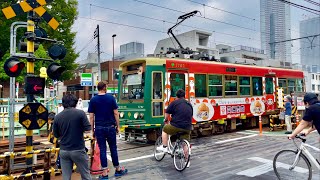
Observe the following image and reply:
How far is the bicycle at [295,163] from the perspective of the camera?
5297 millimetres

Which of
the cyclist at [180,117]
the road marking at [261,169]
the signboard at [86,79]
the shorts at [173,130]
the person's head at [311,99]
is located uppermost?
the signboard at [86,79]

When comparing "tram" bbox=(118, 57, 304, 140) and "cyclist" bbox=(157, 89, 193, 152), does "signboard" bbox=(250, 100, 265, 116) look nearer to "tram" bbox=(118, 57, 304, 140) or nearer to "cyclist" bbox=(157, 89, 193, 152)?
"tram" bbox=(118, 57, 304, 140)

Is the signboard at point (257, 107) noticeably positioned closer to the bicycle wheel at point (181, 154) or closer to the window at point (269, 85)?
the window at point (269, 85)

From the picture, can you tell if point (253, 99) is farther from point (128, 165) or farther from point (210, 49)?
point (210, 49)

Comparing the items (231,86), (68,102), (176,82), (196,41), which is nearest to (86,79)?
(176,82)

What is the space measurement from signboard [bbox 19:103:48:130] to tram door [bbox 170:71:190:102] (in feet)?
17.7

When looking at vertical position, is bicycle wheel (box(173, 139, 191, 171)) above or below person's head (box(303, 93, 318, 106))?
below

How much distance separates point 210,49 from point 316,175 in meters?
44.9

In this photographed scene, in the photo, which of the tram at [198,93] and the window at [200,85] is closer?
the tram at [198,93]

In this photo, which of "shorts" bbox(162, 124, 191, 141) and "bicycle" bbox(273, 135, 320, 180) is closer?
"bicycle" bbox(273, 135, 320, 180)

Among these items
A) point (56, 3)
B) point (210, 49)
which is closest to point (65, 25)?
point (56, 3)

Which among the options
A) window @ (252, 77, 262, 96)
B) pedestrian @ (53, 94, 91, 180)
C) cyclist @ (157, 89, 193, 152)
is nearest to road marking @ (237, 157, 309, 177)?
cyclist @ (157, 89, 193, 152)

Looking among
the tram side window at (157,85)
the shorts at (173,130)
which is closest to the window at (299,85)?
the tram side window at (157,85)

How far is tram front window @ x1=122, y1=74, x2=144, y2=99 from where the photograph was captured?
1039 cm
